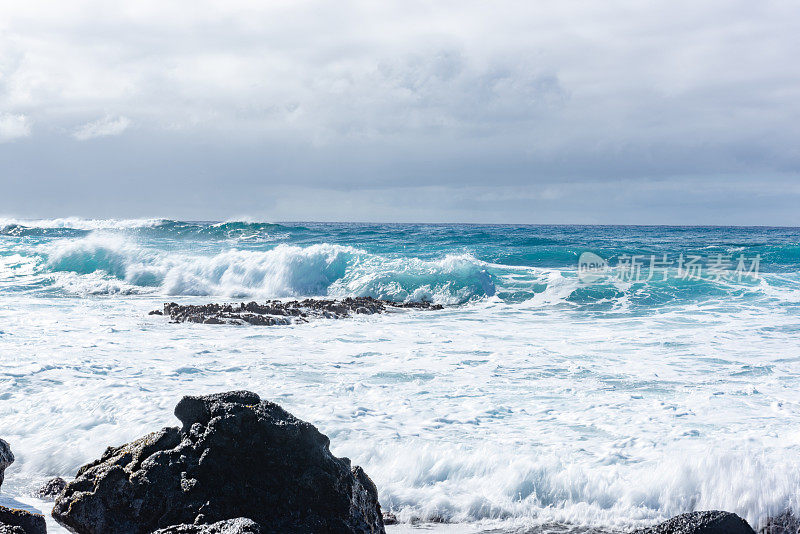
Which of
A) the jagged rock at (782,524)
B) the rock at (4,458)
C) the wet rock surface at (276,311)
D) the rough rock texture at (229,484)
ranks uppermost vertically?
the rough rock texture at (229,484)

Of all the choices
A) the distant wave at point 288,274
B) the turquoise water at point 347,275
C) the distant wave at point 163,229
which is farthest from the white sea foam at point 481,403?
the distant wave at point 163,229

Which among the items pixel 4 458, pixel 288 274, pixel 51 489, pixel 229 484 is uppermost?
pixel 229 484

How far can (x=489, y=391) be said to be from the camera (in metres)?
6.63

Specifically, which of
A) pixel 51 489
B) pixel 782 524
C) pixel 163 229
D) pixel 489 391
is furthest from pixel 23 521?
pixel 163 229

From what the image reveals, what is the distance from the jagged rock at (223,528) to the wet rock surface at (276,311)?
28.7 ft

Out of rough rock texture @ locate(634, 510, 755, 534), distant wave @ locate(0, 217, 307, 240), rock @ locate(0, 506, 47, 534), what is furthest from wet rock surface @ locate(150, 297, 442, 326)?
distant wave @ locate(0, 217, 307, 240)

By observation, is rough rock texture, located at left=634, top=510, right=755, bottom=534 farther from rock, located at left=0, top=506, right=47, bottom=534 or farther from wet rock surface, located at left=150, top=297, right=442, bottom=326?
wet rock surface, located at left=150, top=297, right=442, bottom=326

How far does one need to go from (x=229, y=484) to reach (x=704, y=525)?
7.34 ft

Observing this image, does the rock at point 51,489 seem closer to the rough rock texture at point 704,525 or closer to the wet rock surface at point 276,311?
the rough rock texture at point 704,525

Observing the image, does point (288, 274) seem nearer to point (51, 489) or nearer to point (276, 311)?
point (276, 311)

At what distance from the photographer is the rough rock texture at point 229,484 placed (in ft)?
9.73

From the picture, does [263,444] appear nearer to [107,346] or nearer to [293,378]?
[293,378]

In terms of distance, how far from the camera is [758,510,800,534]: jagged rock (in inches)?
149

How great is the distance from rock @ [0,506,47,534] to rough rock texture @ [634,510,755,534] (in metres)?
2.82
